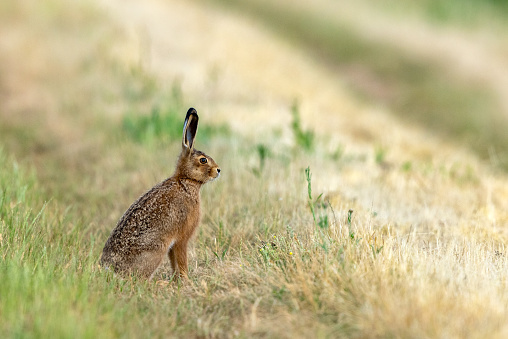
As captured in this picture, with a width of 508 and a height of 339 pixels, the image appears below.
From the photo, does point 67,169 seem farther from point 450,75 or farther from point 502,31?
point 502,31

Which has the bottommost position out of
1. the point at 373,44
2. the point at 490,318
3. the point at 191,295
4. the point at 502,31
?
the point at 191,295

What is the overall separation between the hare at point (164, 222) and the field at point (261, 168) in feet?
0.63

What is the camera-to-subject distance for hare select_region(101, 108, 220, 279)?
16.4ft

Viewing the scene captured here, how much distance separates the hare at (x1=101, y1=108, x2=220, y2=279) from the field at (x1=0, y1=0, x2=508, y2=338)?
19 centimetres

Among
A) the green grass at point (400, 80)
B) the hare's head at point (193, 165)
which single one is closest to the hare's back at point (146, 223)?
the hare's head at point (193, 165)

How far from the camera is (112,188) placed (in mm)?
7832

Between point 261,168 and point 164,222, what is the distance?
2.38m

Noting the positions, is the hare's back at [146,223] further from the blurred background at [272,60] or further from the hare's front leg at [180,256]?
the blurred background at [272,60]

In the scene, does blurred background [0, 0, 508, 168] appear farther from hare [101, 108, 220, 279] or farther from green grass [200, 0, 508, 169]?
hare [101, 108, 220, 279]

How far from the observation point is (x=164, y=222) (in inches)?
202

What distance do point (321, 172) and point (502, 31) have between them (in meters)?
17.4

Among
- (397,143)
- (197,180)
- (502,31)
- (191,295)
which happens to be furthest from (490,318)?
(502,31)

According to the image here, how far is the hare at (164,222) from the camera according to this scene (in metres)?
4.99

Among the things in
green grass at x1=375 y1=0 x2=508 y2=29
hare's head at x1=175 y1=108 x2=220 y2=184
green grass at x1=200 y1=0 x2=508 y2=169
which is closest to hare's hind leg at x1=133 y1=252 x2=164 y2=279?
hare's head at x1=175 y1=108 x2=220 y2=184
